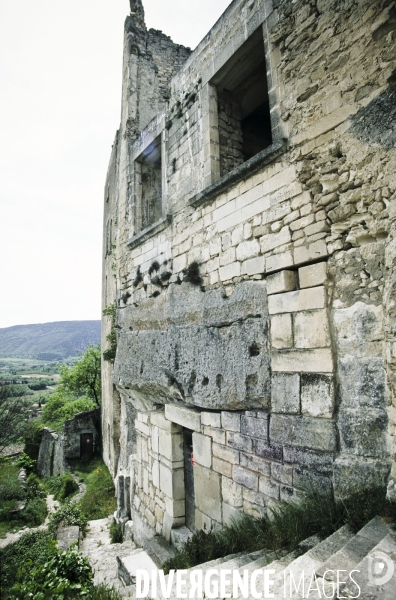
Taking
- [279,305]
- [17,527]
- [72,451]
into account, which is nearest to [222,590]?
[279,305]

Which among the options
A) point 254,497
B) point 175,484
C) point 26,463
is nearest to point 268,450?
point 254,497

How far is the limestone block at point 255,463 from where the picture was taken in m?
3.19

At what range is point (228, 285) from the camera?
3846 mm

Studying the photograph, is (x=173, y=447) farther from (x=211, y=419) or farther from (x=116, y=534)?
(x=116, y=534)

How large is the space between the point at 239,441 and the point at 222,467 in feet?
1.53

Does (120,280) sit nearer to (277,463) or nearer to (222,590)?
(277,463)

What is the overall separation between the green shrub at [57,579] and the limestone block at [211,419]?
1.96m

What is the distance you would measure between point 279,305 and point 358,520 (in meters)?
1.75

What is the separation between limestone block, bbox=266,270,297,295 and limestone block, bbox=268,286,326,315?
0.05 meters

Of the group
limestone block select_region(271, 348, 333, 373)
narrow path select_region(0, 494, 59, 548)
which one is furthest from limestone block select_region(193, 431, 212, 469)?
narrow path select_region(0, 494, 59, 548)

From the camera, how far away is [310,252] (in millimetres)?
2969

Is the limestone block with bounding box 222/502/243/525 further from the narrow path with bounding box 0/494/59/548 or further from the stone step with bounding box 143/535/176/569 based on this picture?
the narrow path with bounding box 0/494/59/548

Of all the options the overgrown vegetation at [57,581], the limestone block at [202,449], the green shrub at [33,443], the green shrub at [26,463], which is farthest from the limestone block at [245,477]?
the green shrub at [33,443]

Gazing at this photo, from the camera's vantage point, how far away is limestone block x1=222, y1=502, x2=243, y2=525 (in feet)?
11.4
